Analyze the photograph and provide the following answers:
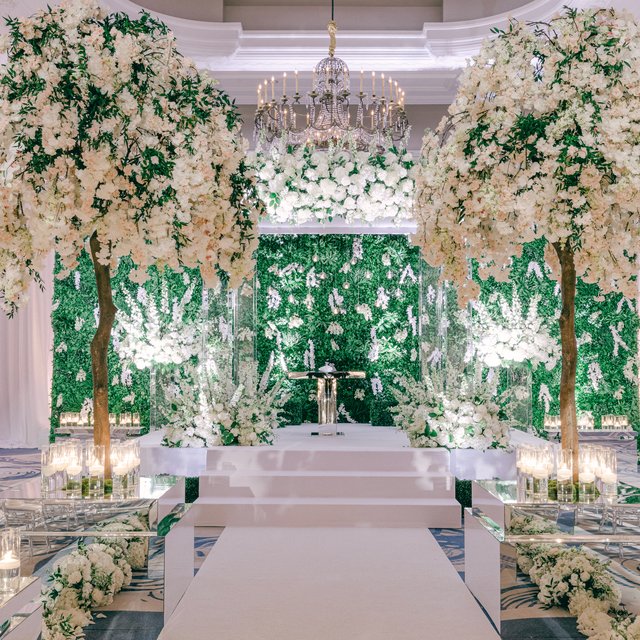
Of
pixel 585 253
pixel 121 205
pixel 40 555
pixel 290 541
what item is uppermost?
pixel 121 205

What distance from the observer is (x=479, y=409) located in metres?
6.75

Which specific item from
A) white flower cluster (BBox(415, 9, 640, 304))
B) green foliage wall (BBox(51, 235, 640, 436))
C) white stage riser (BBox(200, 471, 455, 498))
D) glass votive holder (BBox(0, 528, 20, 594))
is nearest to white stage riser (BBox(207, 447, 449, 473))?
white stage riser (BBox(200, 471, 455, 498))

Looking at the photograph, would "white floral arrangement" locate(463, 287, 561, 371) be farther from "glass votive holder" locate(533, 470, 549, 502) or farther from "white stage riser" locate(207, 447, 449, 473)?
"glass votive holder" locate(533, 470, 549, 502)

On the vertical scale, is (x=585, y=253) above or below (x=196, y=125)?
below

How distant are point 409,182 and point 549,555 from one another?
5265mm

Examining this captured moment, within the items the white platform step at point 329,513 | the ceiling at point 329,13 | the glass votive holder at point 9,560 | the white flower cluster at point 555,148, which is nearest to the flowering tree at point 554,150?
the white flower cluster at point 555,148

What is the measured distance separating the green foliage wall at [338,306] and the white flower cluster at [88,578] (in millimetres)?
6007

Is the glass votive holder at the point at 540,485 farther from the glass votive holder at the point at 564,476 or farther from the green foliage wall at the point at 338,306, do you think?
the green foliage wall at the point at 338,306

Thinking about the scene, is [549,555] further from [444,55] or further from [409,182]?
[444,55]

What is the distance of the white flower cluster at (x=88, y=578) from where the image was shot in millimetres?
3137

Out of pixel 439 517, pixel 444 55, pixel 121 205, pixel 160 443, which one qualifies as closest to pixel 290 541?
pixel 439 517

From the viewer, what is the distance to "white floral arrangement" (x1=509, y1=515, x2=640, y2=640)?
337 centimetres

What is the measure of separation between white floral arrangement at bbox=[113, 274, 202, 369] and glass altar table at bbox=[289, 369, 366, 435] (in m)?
1.36

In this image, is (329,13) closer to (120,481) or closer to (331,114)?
(331,114)
